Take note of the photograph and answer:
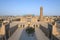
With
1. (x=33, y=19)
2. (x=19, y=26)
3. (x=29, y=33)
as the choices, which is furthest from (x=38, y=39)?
(x=33, y=19)

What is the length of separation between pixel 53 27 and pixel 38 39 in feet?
6.00

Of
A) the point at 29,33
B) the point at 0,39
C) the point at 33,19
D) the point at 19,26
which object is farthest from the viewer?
the point at 33,19

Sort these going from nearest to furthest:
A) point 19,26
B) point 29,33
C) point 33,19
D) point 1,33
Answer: point 1,33 → point 29,33 → point 19,26 → point 33,19

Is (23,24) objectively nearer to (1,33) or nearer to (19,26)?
(19,26)

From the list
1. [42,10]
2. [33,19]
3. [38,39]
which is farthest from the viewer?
[42,10]

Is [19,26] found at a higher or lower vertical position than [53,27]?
lower

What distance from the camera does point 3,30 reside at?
7.74 meters

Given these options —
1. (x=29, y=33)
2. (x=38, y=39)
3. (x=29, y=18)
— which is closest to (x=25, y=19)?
(x=29, y=18)

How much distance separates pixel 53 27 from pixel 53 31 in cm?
25

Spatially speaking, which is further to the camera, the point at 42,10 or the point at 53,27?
the point at 42,10

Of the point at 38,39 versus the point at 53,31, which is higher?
the point at 53,31

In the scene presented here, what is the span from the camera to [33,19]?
2292cm

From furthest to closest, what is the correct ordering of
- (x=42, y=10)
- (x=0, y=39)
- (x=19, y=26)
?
(x=42, y=10) < (x=19, y=26) < (x=0, y=39)

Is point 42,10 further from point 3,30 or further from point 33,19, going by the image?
point 3,30
